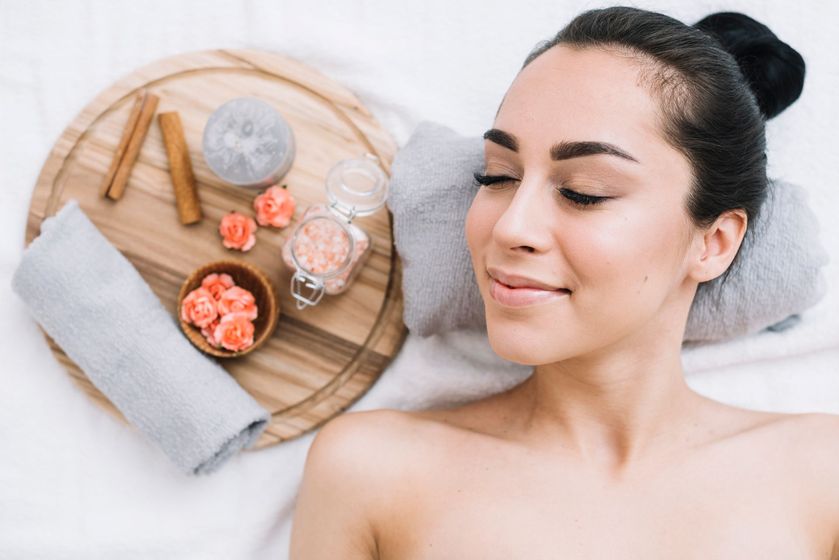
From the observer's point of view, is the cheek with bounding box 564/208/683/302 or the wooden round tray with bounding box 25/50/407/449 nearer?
the cheek with bounding box 564/208/683/302

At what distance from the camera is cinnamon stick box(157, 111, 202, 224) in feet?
4.98

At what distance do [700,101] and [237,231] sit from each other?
0.87 metres

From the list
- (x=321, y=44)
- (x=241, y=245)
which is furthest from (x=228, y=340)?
(x=321, y=44)

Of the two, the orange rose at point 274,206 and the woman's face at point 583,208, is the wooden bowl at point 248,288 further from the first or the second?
the woman's face at point 583,208

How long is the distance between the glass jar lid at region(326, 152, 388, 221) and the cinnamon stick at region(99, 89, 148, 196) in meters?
0.41

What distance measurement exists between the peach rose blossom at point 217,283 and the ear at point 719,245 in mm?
849

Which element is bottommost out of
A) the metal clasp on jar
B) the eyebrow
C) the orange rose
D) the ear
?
the metal clasp on jar

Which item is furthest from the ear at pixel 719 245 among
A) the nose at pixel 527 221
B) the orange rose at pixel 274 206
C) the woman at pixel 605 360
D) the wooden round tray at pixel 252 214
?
the orange rose at pixel 274 206

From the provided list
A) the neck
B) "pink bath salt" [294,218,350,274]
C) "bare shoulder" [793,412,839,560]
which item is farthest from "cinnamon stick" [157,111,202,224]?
"bare shoulder" [793,412,839,560]

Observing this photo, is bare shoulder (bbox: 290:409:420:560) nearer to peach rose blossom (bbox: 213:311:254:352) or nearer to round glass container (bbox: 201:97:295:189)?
peach rose blossom (bbox: 213:311:254:352)

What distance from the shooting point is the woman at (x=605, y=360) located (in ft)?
3.68

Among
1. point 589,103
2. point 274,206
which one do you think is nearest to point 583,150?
point 589,103

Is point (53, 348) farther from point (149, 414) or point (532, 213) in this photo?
point (532, 213)

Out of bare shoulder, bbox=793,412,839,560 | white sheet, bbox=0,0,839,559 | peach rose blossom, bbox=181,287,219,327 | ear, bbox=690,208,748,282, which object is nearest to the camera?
ear, bbox=690,208,748,282
